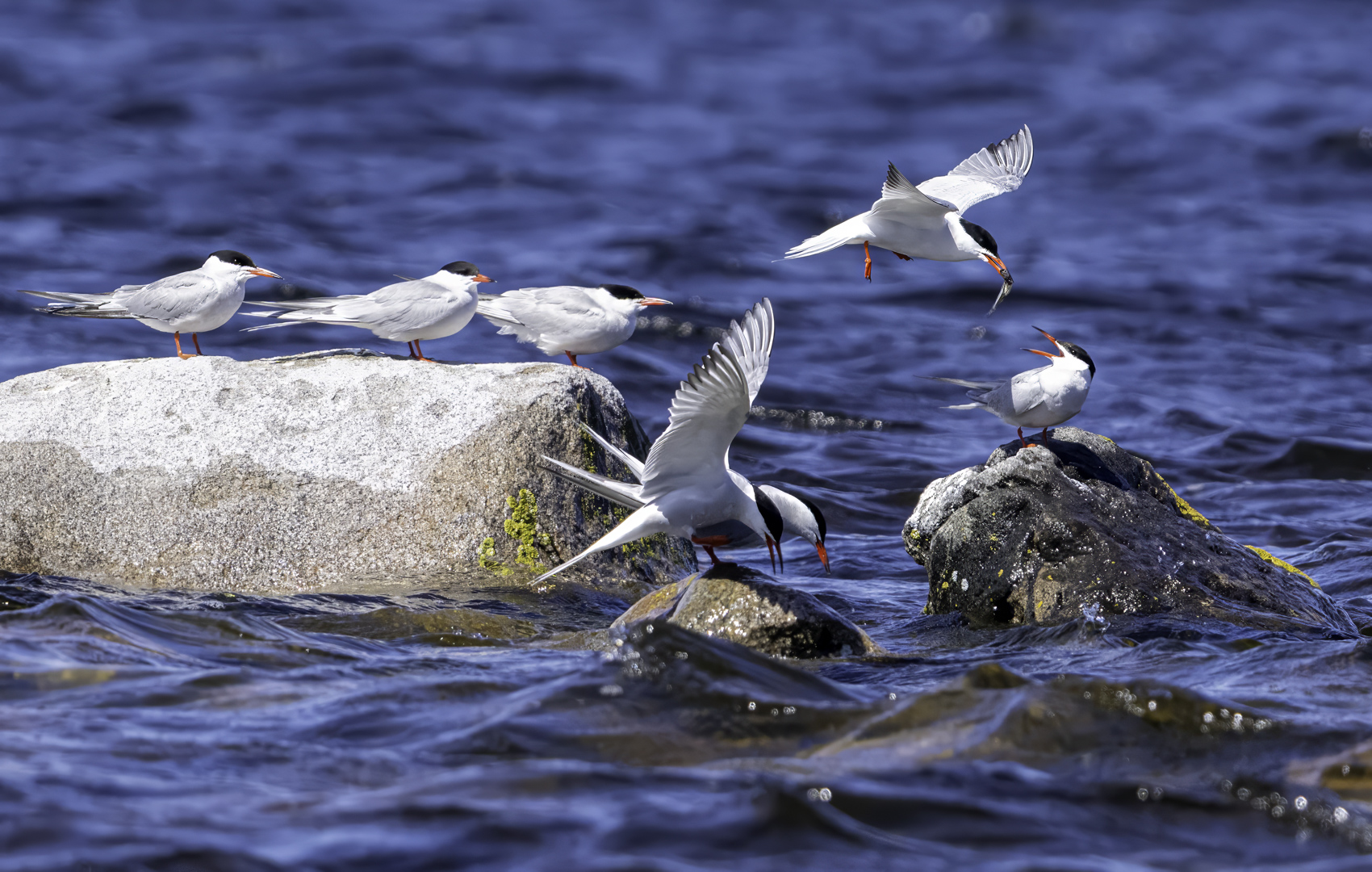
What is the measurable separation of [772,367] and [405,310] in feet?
21.1

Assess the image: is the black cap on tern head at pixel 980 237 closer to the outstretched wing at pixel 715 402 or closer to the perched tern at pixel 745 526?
the perched tern at pixel 745 526

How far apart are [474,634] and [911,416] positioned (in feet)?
22.6

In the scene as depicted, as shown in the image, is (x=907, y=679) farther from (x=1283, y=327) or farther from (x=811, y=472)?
(x=1283, y=327)

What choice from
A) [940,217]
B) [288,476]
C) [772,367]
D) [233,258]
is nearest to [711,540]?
[288,476]

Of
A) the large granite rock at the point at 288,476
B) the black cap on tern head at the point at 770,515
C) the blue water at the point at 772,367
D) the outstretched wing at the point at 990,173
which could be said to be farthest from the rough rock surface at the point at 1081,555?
the outstretched wing at the point at 990,173

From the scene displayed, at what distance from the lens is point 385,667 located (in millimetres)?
5305

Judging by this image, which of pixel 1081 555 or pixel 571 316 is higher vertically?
pixel 571 316

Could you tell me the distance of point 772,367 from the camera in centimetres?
1323

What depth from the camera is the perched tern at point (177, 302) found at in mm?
7469

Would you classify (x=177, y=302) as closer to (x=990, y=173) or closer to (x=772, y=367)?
(x=990, y=173)

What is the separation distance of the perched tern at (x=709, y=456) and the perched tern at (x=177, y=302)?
8.77 ft

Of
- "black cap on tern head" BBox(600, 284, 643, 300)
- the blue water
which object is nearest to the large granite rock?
the blue water

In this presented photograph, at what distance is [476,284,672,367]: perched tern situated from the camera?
7.29m

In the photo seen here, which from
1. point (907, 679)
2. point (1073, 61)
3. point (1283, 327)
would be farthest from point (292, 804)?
point (1073, 61)
